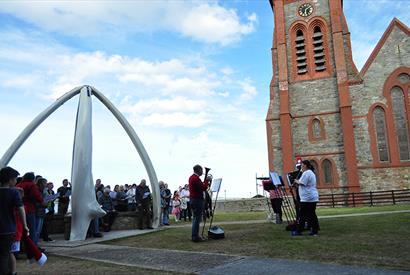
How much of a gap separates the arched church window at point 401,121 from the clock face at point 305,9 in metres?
10.2

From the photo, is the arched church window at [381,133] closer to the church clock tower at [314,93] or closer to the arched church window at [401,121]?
the arched church window at [401,121]

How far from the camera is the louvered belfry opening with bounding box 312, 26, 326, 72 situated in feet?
99.7

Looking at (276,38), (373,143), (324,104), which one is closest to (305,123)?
(324,104)

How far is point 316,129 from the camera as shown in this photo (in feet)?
95.9

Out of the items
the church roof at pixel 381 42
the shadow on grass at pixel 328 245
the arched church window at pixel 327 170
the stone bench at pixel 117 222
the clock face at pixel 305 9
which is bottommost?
the shadow on grass at pixel 328 245

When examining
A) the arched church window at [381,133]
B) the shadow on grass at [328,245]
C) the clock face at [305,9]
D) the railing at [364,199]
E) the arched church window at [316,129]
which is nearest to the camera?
the shadow on grass at [328,245]

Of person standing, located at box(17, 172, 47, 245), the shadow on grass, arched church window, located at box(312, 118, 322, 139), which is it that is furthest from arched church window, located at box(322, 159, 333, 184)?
person standing, located at box(17, 172, 47, 245)

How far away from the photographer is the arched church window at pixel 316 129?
29016 millimetres

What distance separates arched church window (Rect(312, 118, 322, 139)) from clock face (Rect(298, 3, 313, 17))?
9.98 meters

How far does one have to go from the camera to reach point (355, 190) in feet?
86.1

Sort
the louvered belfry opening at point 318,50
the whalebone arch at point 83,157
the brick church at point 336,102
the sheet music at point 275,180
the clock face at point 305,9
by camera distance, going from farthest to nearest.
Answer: the clock face at point 305,9
the louvered belfry opening at point 318,50
the brick church at point 336,102
the whalebone arch at point 83,157
the sheet music at point 275,180

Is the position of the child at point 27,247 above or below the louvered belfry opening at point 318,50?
below

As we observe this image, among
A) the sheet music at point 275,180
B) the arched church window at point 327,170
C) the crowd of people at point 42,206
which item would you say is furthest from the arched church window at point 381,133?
the sheet music at point 275,180

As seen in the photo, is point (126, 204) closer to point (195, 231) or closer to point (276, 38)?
point (195, 231)
